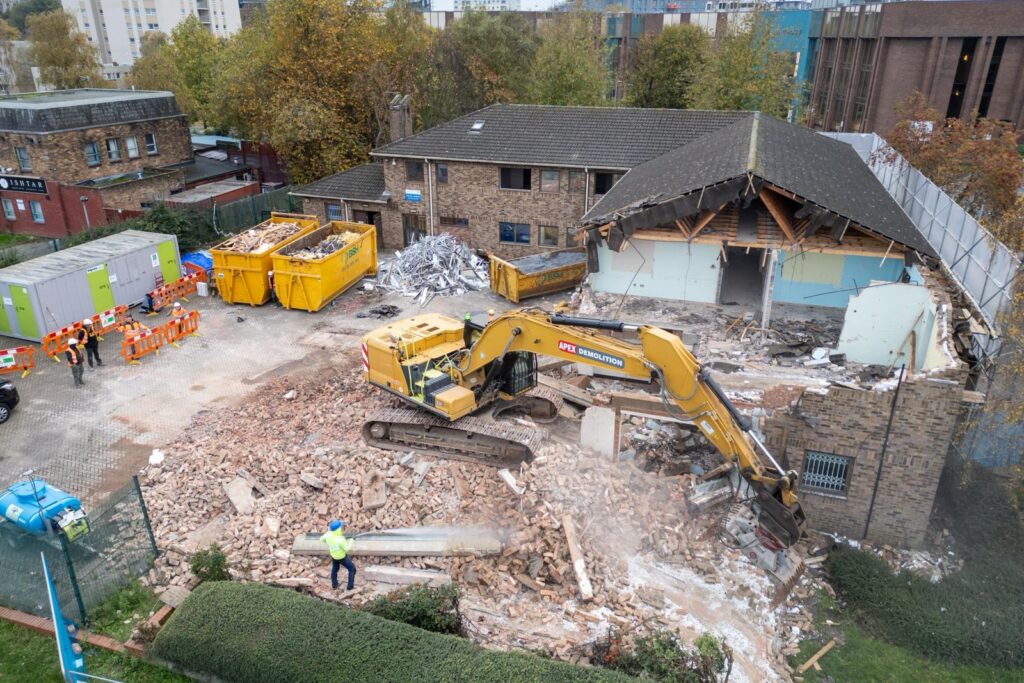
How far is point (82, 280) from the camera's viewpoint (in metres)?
21.2

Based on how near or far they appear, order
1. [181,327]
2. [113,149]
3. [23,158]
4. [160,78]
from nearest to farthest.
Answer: [181,327]
[23,158]
[113,149]
[160,78]

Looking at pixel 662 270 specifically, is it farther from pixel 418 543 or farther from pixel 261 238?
pixel 261 238

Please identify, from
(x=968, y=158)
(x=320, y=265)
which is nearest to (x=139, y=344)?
(x=320, y=265)

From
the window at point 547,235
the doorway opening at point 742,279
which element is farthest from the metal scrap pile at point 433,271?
the doorway opening at point 742,279

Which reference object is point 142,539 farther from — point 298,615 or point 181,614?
point 298,615

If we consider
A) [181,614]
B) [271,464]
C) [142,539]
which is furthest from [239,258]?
[181,614]

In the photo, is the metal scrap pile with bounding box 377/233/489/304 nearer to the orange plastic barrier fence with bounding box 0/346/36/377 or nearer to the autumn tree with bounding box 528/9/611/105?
the orange plastic barrier fence with bounding box 0/346/36/377

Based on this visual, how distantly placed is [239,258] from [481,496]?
551 inches

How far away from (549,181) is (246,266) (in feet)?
35.1

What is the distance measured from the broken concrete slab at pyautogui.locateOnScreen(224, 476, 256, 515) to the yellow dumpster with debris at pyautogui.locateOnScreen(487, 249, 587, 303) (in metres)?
12.0

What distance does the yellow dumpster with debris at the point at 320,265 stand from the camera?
22531mm

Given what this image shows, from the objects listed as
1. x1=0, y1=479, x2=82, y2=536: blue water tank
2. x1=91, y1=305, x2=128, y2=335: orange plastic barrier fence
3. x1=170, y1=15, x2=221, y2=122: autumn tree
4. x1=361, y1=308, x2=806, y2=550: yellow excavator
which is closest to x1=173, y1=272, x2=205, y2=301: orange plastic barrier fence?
x1=91, y1=305, x2=128, y2=335: orange plastic barrier fence

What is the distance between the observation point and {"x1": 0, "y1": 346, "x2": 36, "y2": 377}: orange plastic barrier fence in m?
18.4

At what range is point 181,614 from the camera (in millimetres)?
9969
